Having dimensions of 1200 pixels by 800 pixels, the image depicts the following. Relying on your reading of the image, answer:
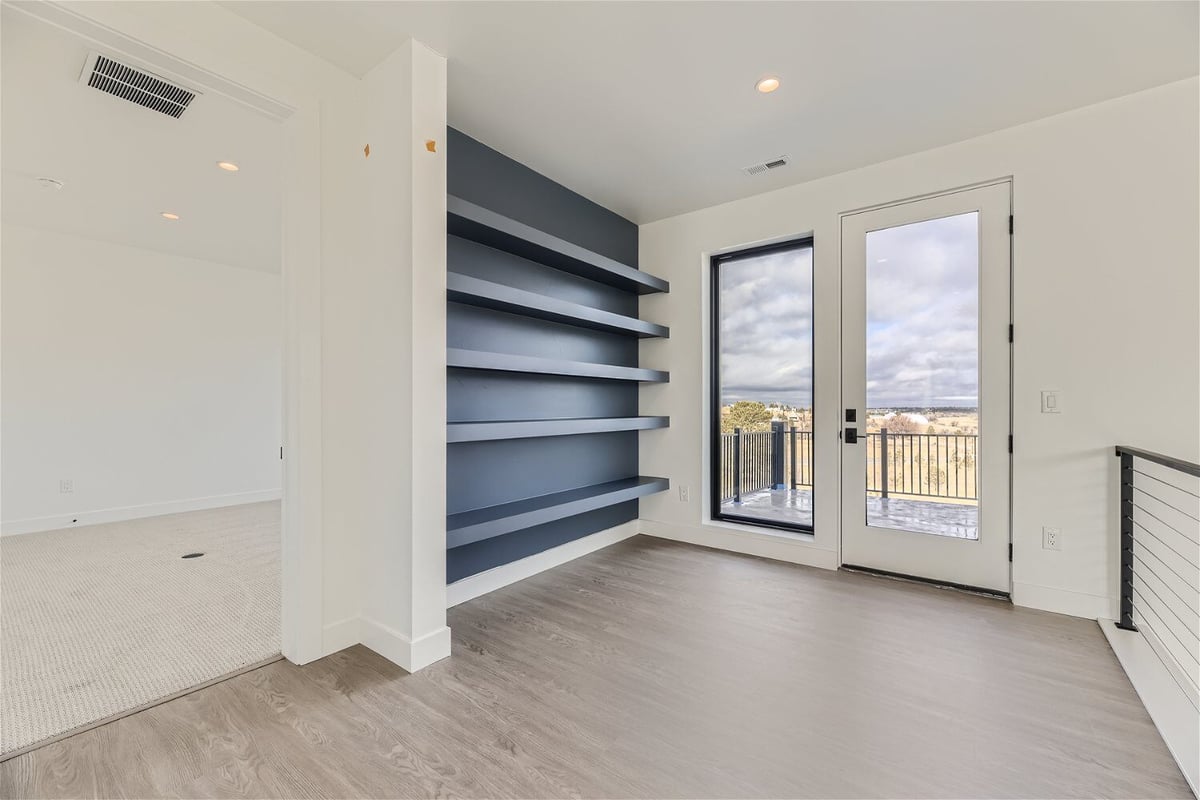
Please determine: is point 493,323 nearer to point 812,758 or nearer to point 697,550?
point 697,550

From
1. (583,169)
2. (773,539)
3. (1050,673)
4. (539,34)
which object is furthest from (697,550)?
(539,34)

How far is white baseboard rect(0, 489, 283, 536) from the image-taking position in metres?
4.48

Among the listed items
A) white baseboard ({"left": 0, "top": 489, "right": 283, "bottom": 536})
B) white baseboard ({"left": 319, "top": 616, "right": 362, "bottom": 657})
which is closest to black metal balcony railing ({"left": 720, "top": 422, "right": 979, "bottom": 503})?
white baseboard ({"left": 319, "top": 616, "right": 362, "bottom": 657})

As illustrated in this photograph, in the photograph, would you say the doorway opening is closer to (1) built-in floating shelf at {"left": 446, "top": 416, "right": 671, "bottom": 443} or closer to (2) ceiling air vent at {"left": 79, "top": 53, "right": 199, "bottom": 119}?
(2) ceiling air vent at {"left": 79, "top": 53, "right": 199, "bottom": 119}

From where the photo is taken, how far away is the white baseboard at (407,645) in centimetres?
217

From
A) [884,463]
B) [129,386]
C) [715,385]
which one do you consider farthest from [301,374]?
[129,386]

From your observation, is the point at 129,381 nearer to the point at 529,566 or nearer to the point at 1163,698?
the point at 529,566

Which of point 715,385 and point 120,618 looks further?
point 715,385

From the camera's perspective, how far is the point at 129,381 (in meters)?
5.10

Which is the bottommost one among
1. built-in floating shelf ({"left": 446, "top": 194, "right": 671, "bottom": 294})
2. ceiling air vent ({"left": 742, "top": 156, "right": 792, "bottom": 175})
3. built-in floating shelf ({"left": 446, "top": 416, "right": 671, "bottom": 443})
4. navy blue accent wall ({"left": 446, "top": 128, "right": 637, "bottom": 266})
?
built-in floating shelf ({"left": 446, "top": 416, "right": 671, "bottom": 443})

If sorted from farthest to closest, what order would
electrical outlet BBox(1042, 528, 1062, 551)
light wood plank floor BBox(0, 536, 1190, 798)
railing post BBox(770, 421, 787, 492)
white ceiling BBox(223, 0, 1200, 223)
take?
railing post BBox(770, 421, 787, 492)
electrical outlet BBox(1042, 528, 1062, 551)
white ceiling BBox(223, 0, 1200, 223)
light wood plank floor BBox(0, 536, 1190, 798)

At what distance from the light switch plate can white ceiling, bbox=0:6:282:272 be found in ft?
14.0

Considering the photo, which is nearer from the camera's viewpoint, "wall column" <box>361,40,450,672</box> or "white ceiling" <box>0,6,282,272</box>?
"wall column" <box>361,40,450,672</box>

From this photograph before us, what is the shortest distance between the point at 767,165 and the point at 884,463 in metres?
2.09
